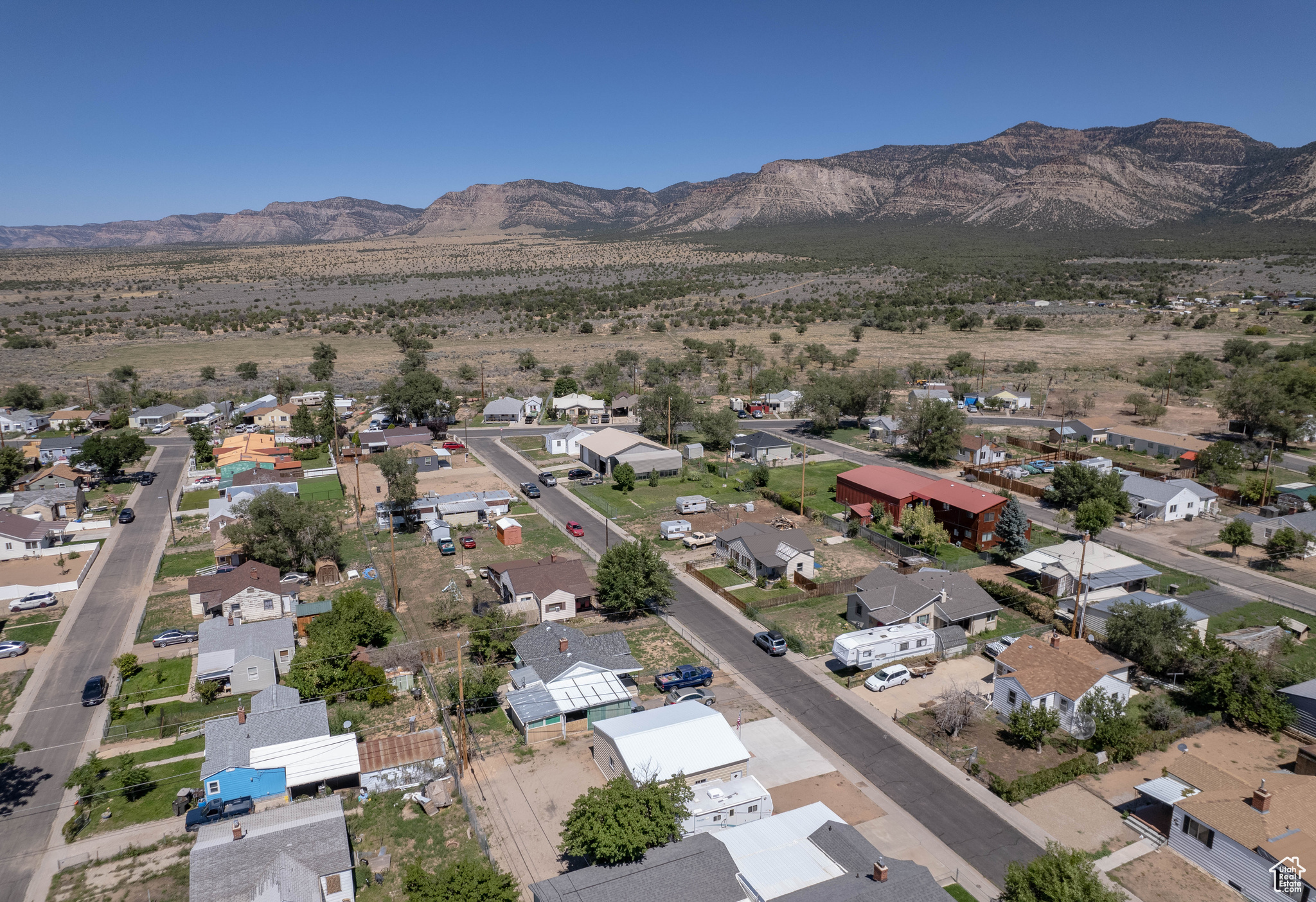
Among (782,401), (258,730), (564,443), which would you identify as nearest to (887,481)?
(564,443)

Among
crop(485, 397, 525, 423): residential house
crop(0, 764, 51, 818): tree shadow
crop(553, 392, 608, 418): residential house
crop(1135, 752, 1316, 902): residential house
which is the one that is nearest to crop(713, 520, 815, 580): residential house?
crop(1135, 752, 1316, 902): residential house

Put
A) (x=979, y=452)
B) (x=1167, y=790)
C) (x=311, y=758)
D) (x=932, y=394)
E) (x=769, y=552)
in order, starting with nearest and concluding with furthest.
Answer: (x=1167, y=790) < (x=311, y=758) < (x=769, y=552) < (x=979, y=452) < (x=932, y=394)

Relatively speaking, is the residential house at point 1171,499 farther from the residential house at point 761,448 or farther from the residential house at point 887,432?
the residential house at point 761,448

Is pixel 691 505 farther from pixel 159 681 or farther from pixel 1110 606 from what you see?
pixel 159 681

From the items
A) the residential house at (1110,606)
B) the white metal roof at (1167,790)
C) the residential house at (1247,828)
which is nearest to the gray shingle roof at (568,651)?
the white metal roof at (1167,790)

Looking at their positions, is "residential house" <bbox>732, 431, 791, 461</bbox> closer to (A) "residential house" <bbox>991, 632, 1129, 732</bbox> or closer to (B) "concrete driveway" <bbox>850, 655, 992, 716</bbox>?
(B) "concrete driveway" <bbox>850, 655, 992, 716</bbox>
